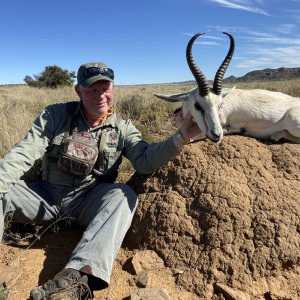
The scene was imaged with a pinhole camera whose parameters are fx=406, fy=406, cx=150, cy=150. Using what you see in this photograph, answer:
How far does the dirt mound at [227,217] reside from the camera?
12.3ft

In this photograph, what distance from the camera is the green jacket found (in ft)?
13.5

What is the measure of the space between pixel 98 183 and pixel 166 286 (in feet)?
4.52

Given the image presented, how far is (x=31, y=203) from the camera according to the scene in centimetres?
425

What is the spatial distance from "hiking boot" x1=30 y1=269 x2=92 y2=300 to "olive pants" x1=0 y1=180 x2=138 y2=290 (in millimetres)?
92

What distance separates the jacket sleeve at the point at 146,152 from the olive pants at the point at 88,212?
0.33 meters

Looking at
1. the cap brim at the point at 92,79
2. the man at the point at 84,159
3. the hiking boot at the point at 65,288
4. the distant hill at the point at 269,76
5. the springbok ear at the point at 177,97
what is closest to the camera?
the hiking boot at the point at 65,288

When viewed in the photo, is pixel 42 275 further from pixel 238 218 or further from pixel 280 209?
pixel 280 209

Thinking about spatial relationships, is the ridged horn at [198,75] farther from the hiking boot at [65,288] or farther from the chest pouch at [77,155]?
the hiking boot at [65,288]

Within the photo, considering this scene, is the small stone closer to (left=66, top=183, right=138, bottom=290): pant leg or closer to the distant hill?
(left=66, top=183, right=138, bottom=290): pant leg

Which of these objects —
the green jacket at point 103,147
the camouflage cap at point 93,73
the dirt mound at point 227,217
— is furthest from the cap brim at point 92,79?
the dirt mound at point 227,217

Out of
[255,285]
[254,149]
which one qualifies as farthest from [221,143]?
[255,285]

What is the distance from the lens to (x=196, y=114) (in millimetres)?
5109

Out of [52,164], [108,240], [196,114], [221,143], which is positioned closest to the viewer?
[108,240]

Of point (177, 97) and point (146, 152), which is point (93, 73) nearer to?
point (146, 152)
